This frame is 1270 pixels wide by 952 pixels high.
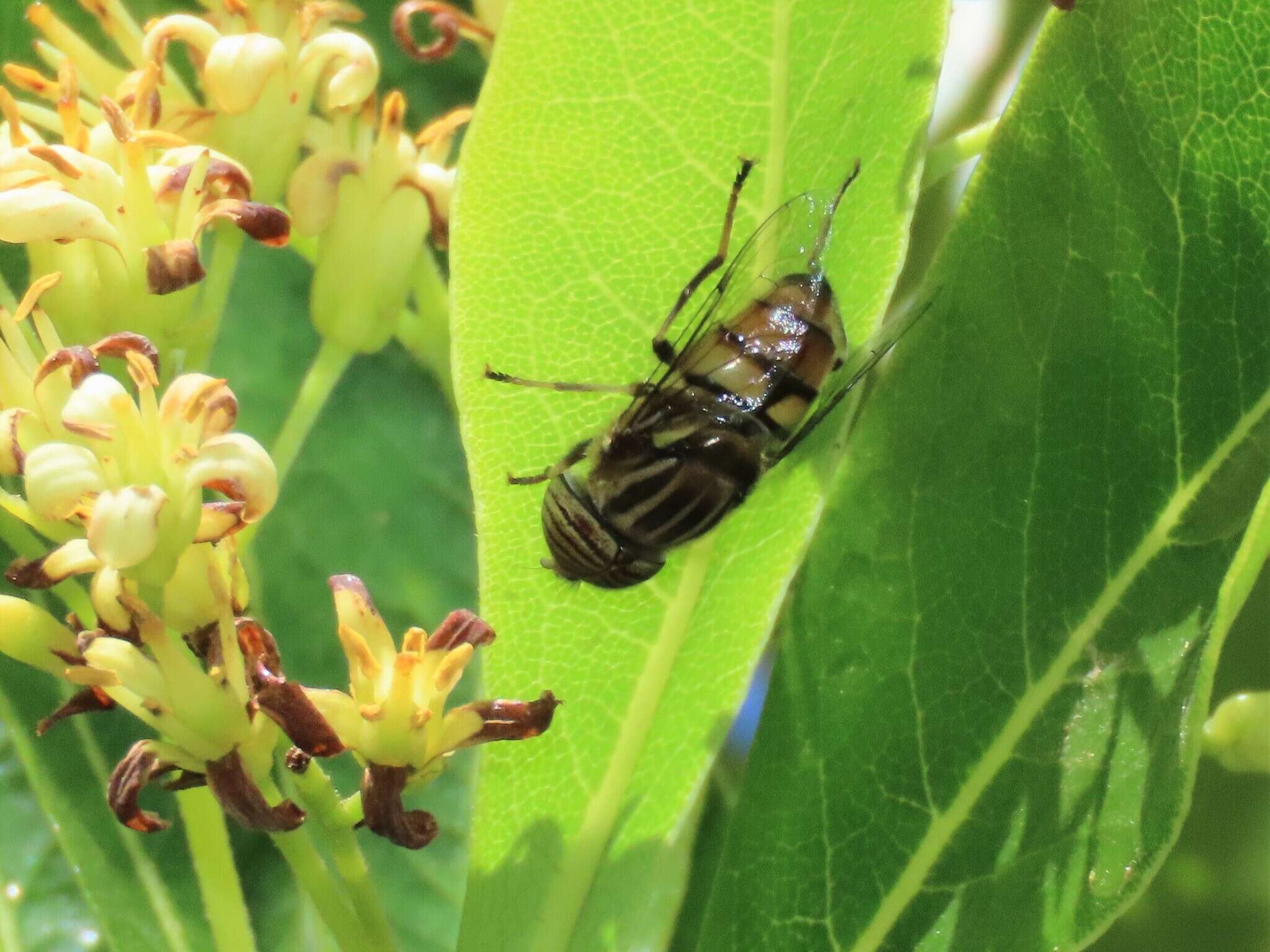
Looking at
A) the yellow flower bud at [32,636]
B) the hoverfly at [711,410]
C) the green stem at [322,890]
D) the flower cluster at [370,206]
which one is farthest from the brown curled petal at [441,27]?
the green stem at [322,890]

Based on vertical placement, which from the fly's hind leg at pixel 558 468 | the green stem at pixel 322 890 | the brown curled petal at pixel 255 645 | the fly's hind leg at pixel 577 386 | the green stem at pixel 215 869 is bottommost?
the green stem at pixel 215 869

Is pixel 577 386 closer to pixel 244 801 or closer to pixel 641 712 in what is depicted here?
pixel 641 712

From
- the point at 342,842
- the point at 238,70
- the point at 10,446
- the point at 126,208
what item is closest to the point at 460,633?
the point at 342,842

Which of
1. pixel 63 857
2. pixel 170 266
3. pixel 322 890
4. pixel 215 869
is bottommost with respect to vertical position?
pixel 63 857

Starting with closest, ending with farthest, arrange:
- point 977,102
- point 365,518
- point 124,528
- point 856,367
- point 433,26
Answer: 1. point 124,528
2. point 856,367
3. point 433,26
4. point 977,102
5. point 365,518

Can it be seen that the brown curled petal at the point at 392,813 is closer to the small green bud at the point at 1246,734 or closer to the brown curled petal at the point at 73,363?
the brown curled petal at the point at 73,363

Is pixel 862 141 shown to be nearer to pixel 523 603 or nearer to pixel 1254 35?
pixel 1254 35
